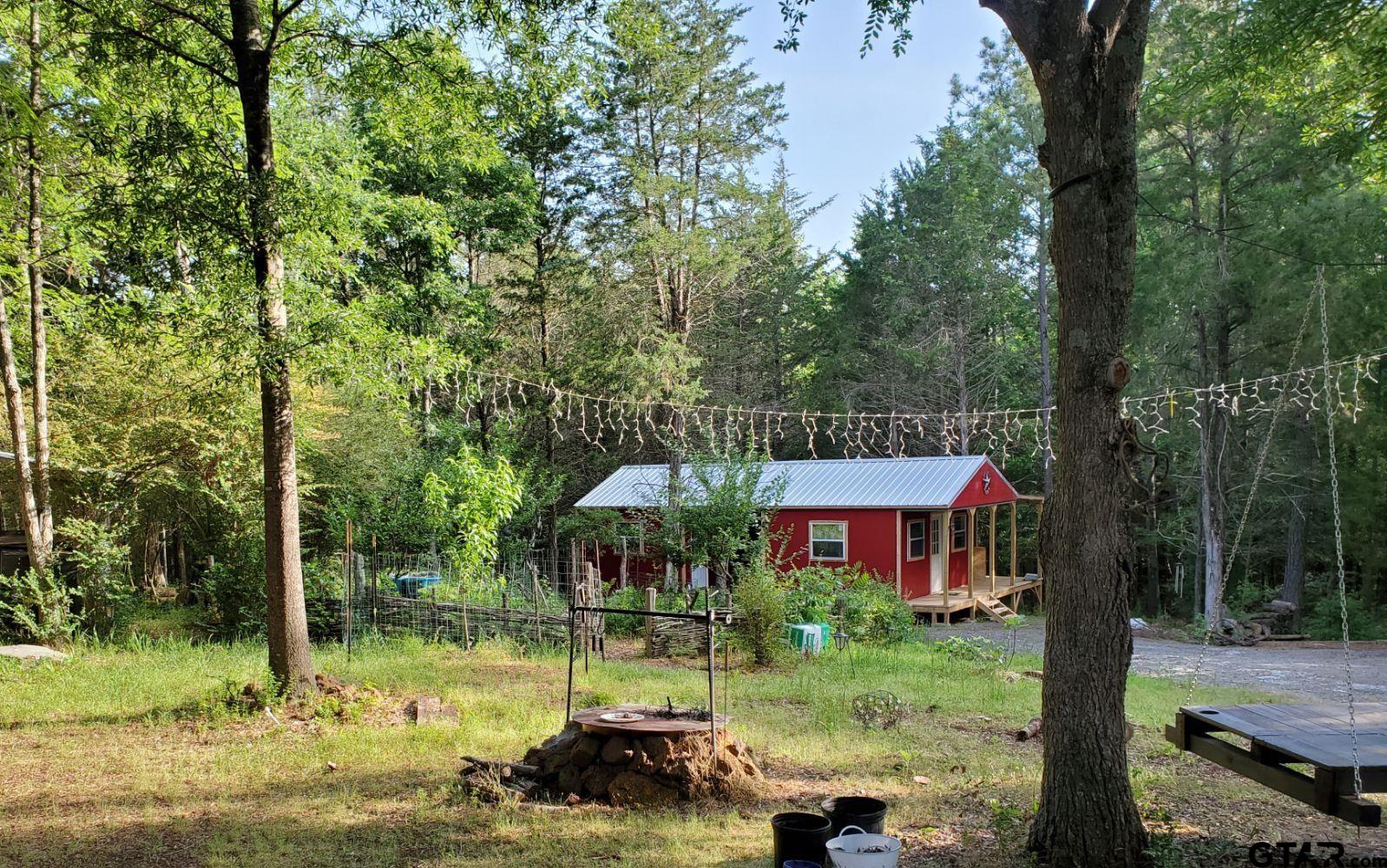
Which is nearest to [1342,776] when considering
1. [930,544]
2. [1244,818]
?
[1244,818]

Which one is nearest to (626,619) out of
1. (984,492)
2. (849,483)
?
(849,483)

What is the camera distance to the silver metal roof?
1747cm

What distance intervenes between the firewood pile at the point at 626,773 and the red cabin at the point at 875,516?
1026 centimetres

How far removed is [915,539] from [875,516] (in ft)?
4.41

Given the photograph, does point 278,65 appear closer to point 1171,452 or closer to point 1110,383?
point 1110,383

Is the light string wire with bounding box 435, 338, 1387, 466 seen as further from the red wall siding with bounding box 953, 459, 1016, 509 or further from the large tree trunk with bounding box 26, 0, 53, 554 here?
the large tree trunk with bounding box 26, 0, 53, 554

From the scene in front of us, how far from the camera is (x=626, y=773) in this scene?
18.8ft

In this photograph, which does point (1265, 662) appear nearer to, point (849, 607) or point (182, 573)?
point (849, 607)

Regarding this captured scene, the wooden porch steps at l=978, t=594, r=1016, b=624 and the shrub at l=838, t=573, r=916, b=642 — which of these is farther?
the wooden porch steps at l=978, t=594, r=1016, b=624

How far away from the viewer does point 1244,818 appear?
204 inches

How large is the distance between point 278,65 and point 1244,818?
32.5 feet

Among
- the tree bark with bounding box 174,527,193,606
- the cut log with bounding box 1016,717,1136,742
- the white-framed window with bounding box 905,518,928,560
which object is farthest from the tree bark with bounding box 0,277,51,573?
the white-framed window with bounding box 905,518,928,560

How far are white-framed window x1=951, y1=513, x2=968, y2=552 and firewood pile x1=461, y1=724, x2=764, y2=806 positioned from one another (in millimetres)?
15815

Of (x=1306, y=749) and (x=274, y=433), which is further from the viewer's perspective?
(x=274, y=433)
